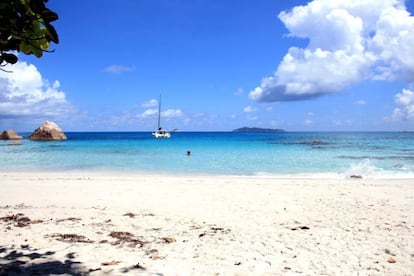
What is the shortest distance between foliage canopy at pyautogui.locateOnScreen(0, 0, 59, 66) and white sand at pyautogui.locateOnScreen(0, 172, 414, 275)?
3102 millimetres

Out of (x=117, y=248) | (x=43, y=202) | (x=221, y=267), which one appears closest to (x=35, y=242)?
(x=117, y=248)

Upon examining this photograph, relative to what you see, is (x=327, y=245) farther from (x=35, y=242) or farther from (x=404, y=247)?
(x=35, y=242)

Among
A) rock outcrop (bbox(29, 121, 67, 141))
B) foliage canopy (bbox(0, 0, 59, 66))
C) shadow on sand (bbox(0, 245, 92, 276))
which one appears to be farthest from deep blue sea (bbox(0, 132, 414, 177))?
rock outcrop (bbox(29, 121, 67, 141))

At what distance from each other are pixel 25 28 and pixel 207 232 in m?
5.09

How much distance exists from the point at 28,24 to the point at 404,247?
6.26 m

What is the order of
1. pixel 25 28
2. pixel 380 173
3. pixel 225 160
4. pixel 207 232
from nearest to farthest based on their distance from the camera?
pixel 25 28, pixel 207 232, pixel 380 173, pixel 225 160

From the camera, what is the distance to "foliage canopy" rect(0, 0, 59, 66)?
2.23m

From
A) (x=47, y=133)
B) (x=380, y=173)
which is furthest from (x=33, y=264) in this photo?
(x=47, y=133)

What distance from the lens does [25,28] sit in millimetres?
2408

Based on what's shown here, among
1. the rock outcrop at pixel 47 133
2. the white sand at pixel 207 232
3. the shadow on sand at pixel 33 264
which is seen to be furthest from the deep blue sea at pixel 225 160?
the rock outcrop at pixel 47 133

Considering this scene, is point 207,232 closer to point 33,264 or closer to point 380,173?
point 33,264

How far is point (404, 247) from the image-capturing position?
17.8 ft

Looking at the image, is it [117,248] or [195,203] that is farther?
[195,203]

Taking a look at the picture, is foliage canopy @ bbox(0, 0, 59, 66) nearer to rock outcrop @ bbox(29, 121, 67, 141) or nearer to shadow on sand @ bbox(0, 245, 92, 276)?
shadow on sand @ bbox(0, 245, 92, 276)
